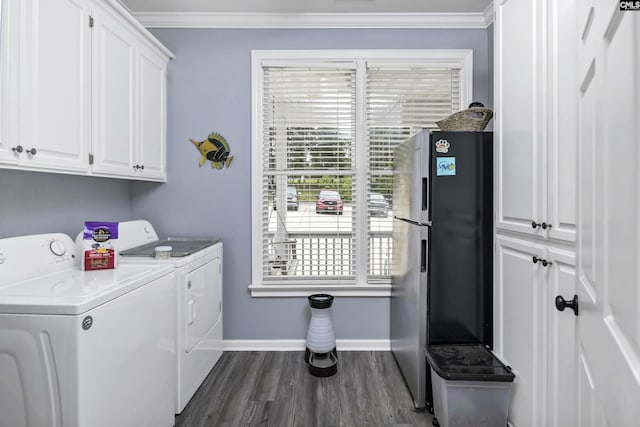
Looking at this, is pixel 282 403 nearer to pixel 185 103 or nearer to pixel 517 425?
pixel 517 425

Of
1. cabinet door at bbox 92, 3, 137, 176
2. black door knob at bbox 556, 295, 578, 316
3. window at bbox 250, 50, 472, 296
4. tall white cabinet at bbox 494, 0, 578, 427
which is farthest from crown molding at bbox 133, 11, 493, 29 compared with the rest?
black door knob at bbox 556, 295, 578, 316

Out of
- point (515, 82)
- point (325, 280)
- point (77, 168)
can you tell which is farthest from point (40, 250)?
point (515, 82)

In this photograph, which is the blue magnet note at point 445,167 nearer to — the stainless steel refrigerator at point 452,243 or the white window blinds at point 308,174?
the stainless steel refrigerator at point 452,243

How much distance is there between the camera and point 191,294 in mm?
1914

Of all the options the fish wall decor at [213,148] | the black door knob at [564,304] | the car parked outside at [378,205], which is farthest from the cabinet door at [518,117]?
the fish wall decor at [213,148]

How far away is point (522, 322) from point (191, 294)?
1847mm

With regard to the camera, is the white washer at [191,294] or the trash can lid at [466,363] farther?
the white washer at [191,294]

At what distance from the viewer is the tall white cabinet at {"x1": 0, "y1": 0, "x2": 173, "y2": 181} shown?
4.17ft

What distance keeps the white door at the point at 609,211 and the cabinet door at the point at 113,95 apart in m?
2.17

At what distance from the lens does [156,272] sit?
1.56 m

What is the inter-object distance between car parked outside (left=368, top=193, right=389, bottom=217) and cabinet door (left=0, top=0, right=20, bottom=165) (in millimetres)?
2172

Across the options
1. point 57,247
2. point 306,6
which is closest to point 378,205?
point 306,6

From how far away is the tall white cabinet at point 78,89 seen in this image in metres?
1.27

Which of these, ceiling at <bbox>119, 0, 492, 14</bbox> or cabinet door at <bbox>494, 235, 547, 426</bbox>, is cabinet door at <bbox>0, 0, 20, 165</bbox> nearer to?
ceiling at <bbox>119, 0, 492, 14</bbox>
